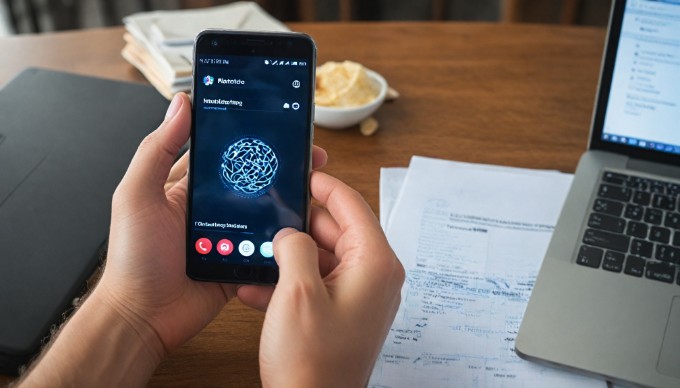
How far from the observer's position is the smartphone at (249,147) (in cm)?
69

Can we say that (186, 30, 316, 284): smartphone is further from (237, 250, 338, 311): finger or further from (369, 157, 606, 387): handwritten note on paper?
(369, 157, 606, 387): handwritten note on paper

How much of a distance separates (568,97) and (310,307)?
2.28ft

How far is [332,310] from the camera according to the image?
0.58m

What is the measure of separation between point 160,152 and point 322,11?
1544 millimetres

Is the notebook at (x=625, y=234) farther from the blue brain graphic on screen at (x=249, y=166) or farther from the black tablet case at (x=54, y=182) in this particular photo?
the black tablet case at (x=54, y=182)

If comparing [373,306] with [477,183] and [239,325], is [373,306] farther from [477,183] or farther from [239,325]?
[477,183]

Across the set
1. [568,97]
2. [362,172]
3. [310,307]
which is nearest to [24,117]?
[362,172]

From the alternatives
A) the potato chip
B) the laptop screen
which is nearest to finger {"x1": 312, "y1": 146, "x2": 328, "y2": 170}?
the potato chip

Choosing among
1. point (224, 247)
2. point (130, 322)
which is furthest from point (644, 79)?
point (130, 322)

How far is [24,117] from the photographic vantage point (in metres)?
0.91

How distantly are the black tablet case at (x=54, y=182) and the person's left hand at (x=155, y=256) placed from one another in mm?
61

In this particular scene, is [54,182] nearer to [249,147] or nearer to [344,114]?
[249,147]

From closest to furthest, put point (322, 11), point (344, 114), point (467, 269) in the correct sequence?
point (467, 269), point (344, 114), point (322, 11)

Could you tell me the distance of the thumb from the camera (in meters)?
0.58
